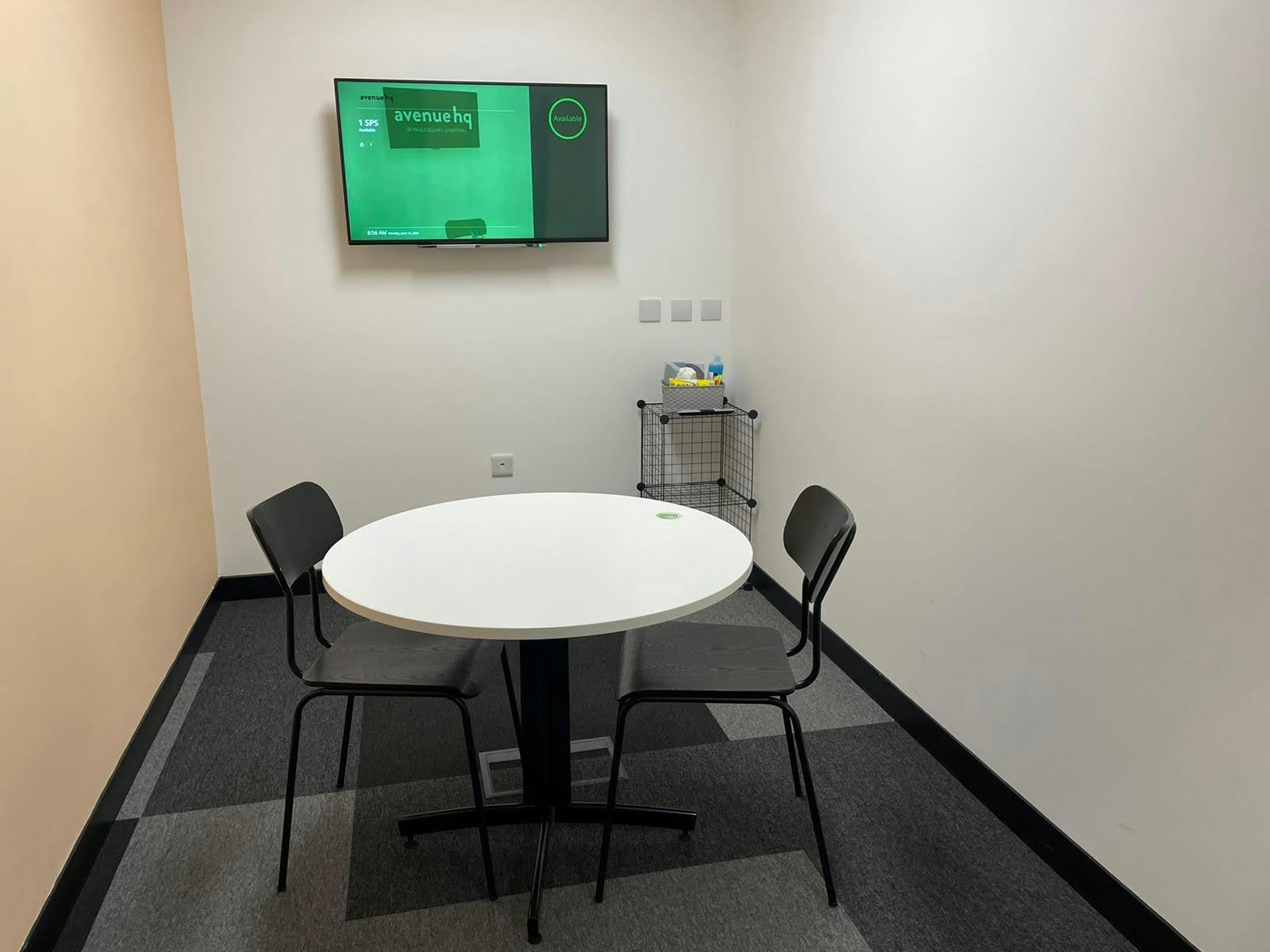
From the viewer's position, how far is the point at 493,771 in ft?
7.94

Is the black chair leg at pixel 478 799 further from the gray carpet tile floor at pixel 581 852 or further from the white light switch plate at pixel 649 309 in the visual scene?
the white light switch plate at pixel 649 309

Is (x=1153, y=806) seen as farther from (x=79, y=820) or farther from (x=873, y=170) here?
(x=79, y=820)

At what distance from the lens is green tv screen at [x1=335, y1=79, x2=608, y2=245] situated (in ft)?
10.9

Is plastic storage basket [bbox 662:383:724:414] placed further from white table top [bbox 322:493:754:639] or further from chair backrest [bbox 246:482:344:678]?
chair backrest [bbox 246:482:344:678]

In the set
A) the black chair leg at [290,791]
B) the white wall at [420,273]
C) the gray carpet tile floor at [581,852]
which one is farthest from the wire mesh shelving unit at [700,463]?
the black chair leg at [290,791]

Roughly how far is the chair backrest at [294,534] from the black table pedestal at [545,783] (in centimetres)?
51

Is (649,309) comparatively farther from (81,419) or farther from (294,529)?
(81,419)

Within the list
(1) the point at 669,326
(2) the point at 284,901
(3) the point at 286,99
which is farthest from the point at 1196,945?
(3) the point at 286,99

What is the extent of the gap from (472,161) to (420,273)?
0.51 meters

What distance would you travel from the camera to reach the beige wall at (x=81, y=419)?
5.75ft

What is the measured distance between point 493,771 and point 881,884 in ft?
3.56

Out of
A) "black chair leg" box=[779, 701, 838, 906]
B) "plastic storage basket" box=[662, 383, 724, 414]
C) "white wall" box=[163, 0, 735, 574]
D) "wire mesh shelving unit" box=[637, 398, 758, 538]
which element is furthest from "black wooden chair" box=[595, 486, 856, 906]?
"white wall" box=[163, 0, 735, 574]

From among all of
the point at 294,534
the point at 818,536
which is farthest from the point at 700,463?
the point at 294,534

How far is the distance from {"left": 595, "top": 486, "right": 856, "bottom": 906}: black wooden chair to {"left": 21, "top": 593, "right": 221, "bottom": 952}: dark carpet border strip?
3.72 feet
